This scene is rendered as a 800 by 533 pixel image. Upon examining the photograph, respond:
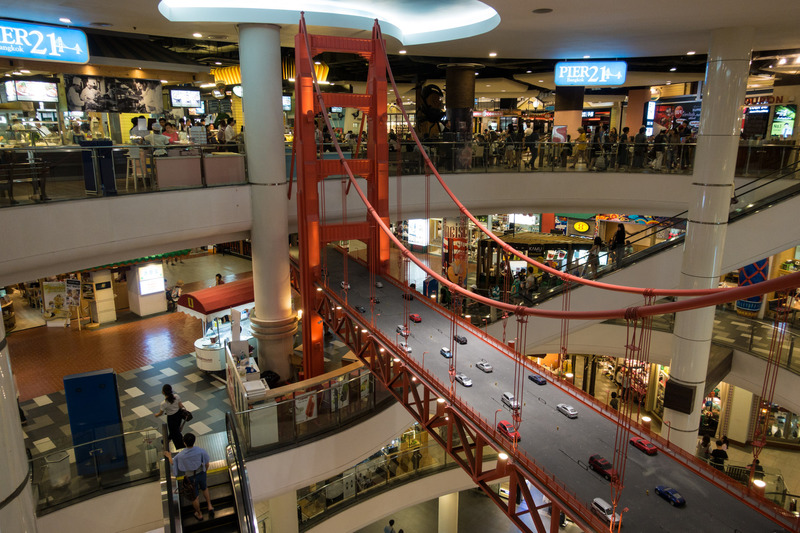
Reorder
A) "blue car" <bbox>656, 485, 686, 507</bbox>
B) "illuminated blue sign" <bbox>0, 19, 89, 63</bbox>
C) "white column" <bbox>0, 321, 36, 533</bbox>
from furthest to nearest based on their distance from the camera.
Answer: "illuminated blue sign" <bbox>0, 19, 89, 63</bbox> < "blue car" <bbox>656, 485, 686, 507</bbox> < "white column" <bbox>0, 321, 36, 533</bbox>

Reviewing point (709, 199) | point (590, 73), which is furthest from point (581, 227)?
point (709, 199)

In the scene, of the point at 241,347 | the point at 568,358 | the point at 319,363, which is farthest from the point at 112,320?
the point at 568,358

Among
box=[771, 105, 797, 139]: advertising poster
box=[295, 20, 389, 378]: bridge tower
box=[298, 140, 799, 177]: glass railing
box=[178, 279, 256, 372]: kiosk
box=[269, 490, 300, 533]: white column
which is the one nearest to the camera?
box=[295, 20, 389, 378]: bridge tower

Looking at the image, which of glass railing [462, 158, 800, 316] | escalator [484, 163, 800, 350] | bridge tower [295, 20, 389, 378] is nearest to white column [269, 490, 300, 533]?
bridge tower [295, 20, 389, 378]

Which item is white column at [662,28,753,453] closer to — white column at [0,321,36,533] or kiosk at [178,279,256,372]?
kiosk at [178,279,256,372]

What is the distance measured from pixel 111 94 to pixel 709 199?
12227 millimetres

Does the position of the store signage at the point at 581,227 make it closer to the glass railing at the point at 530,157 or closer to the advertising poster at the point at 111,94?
the glass railing at the point at 530,157

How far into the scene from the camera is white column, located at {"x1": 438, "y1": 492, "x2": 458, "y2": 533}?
47.0ft

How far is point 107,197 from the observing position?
9.70 meters

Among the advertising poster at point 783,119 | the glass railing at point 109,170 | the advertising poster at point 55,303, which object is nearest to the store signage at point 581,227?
the advertising poster at point 783,119

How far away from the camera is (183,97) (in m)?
16.9

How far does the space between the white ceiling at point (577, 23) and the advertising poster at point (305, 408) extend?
6733mm

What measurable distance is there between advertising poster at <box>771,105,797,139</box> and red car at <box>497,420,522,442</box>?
16837 millimetres

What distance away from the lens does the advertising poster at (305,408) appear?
374 inches
